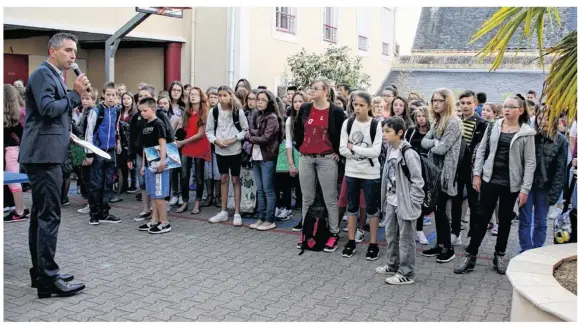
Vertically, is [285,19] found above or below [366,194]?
above

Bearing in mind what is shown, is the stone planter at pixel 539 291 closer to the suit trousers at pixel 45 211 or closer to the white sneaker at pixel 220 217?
the suit trousers at pixel 45 211

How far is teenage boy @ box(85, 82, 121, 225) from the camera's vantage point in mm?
8047

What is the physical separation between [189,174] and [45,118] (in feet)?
13.5

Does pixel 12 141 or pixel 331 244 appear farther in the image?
pixel 12 141

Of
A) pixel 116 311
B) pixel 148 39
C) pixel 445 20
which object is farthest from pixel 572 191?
pixel 445 20

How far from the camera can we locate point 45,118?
16.7 feet

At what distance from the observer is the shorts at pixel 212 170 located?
903 cm

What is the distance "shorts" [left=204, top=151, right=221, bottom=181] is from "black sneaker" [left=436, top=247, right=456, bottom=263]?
3.60 metres

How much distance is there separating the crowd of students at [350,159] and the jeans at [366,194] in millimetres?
14

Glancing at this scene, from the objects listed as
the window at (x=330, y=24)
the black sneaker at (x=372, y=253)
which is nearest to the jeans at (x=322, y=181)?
the black sneaker at (x=372, y=253)

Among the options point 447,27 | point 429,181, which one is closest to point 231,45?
point 429,181

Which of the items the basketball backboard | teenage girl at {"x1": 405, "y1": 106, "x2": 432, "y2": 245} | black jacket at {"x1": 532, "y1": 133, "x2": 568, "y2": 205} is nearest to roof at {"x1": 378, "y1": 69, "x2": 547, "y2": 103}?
the basketball backboard

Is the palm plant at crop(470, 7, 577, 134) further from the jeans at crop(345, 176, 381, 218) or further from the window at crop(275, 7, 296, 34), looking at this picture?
the window at crop(275, 7, 296, 34)

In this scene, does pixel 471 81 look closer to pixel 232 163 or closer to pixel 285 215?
pixel 285 215
